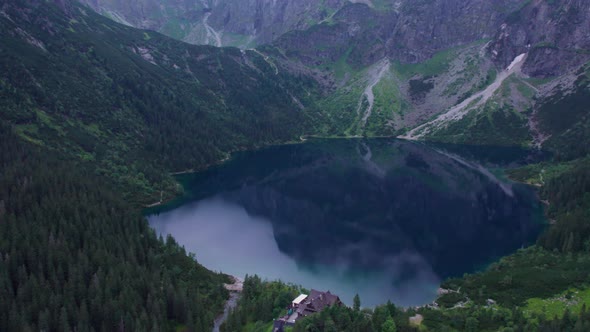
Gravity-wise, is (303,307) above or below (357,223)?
below

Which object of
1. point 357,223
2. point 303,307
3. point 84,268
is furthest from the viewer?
point 357,223

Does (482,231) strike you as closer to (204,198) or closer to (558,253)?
(558,253)

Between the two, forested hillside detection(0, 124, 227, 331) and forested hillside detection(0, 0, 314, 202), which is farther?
forested hillside detection(0, 0, 314, 202)

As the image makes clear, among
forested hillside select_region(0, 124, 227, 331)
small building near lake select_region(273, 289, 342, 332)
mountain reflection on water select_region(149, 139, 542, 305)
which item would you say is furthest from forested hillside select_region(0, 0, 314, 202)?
small building near lake select_region(273, 289, 342, 332)

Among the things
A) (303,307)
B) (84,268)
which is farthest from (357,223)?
(84,268)

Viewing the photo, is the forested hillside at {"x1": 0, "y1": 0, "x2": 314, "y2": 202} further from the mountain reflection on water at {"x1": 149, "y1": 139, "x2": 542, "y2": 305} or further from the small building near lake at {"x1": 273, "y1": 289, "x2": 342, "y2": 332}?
the small building near lake at {"x1": 273, "y1": 289, "x2": 342, "y2": 332}

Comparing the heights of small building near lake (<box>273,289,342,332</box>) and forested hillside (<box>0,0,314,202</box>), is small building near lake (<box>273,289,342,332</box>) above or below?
below

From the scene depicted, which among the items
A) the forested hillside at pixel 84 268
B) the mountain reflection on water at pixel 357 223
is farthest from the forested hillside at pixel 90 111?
the forested hillside at pixel 84 268

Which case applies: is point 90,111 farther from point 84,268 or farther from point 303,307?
point 303,307

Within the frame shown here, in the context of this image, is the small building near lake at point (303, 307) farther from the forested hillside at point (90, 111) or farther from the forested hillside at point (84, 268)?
the forested hillside at point (90, 111)

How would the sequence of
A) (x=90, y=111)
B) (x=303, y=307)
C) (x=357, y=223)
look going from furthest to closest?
(x=90, y=111), (x=357, y=223), (x=303, y=307)
